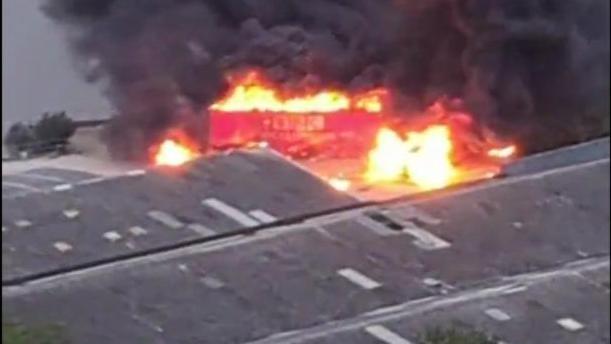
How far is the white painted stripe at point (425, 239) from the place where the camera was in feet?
14.0

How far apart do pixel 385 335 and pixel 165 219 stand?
75 cm

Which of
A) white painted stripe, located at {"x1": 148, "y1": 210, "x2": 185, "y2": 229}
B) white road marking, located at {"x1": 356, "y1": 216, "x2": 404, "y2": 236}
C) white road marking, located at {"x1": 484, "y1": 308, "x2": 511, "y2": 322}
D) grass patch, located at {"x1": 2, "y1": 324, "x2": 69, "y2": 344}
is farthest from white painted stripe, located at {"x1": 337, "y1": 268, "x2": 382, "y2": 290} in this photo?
grass patch, located at {"x1": 2, "y1": 324, "x2": 69, "y2": 344}

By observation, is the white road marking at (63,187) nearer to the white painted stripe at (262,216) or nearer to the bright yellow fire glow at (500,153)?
the white painted stripe at (262,216)

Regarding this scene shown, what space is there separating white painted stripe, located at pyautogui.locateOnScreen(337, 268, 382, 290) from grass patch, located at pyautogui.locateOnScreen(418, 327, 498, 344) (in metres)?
0.67

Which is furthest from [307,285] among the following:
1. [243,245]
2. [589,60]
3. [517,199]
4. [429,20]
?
[429,20]

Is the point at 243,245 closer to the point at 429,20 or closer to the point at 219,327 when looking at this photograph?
the point at 219,327

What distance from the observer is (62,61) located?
4.11 m

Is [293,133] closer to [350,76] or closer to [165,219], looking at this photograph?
[165,219]

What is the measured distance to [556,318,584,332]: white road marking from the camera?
3.30m

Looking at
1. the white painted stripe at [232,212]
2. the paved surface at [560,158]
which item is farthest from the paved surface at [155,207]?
the paved surface at [560,158]

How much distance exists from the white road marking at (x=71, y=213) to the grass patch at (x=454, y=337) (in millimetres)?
907

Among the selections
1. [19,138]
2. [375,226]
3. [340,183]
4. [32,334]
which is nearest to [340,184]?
[340,183]

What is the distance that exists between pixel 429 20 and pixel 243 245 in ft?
4.02

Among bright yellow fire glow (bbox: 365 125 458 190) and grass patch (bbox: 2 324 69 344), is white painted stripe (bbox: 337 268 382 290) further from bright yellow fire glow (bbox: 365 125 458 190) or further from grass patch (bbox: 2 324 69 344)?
grass patch (bbox: 2 324 69 344)
